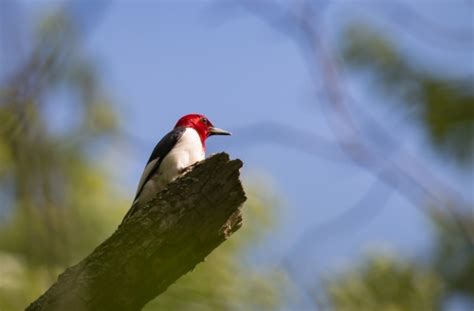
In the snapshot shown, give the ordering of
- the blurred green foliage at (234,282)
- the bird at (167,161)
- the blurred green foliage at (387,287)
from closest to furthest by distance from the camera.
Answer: the blurred green foliage at (234,282)
the bird at (167,161)
the blurred green foliage at (387,287)

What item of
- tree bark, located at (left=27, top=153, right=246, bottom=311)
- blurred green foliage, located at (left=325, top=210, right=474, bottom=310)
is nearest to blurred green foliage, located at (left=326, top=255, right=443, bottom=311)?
blurred green foliage, located at (left=325, top=210, right=474, bottom=310)

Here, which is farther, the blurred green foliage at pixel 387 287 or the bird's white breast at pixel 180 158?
the blurred green foliage at pixel 387 287

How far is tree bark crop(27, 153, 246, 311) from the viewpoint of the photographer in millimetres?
3260

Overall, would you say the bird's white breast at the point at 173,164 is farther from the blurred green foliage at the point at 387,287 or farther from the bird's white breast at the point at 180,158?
the blurred green foliage at the point at 387,287

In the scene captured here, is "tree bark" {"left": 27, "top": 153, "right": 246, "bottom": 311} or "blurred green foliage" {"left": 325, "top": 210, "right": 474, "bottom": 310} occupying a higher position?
"blurred green foliage" {"left": 325, "top": 210, "right": 474, "bottom": 310}

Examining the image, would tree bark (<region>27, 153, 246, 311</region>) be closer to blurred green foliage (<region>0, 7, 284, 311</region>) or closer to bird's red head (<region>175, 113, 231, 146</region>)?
blurred green foliage (<region>0, 7, 284, 311</region>)

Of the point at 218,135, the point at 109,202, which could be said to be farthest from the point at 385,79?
the point at 109,202

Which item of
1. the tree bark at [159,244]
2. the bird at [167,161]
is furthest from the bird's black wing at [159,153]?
the tree bark at [159,244]

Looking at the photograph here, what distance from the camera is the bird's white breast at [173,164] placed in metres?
4.90

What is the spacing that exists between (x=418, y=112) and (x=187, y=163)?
2.09m

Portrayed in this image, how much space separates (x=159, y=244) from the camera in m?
3.37

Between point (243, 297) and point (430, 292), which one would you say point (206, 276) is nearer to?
point (243, 297)

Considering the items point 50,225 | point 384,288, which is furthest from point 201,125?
point 50,225

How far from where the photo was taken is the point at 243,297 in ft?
16.4
